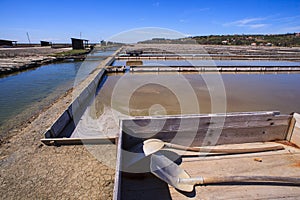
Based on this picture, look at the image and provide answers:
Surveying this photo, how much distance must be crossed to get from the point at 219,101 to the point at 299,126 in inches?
138

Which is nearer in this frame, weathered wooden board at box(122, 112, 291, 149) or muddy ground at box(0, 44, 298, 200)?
muddy ground at box(0, 44, 298, 200)

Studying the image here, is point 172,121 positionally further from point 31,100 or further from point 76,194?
point 31,100

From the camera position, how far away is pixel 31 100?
593 cm

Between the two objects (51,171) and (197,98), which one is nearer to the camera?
(51,171)

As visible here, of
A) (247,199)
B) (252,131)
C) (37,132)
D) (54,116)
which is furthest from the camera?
(54,116)

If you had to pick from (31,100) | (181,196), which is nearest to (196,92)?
(181,196)

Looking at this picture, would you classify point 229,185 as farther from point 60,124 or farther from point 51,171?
point 60,124

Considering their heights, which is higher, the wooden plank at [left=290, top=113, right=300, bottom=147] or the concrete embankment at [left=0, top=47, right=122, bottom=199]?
the wooden plank at [left=290, top=113, right=300, bottom=147]

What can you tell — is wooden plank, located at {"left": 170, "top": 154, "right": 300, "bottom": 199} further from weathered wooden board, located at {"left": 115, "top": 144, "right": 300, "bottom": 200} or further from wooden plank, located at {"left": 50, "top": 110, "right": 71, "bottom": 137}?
wooden plank, located at {"left": 50, "top": 110, "right": 71, "bottom": 137}

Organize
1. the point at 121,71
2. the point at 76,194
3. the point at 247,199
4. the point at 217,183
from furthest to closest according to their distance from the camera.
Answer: the point at 121,71
the point at 76,194
the point at 217,183
the point at 247,199

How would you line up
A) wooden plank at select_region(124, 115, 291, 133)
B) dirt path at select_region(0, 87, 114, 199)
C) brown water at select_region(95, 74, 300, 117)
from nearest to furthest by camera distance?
1. dirt path at select_region(0, 87, 114, 199)
2. wooden plank at select_region(124, 115, 291, 133)
3. brown water at select_region(95, 74, 300, 117)

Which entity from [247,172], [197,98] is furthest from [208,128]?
[197,98]

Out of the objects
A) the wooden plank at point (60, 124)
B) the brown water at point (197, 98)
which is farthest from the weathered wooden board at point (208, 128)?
the brown water at point (197, 98)

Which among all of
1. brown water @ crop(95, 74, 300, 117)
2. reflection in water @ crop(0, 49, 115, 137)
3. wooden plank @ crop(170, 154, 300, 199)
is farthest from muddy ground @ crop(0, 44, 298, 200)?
brown water @ crop(95, 74, 300, 117)
